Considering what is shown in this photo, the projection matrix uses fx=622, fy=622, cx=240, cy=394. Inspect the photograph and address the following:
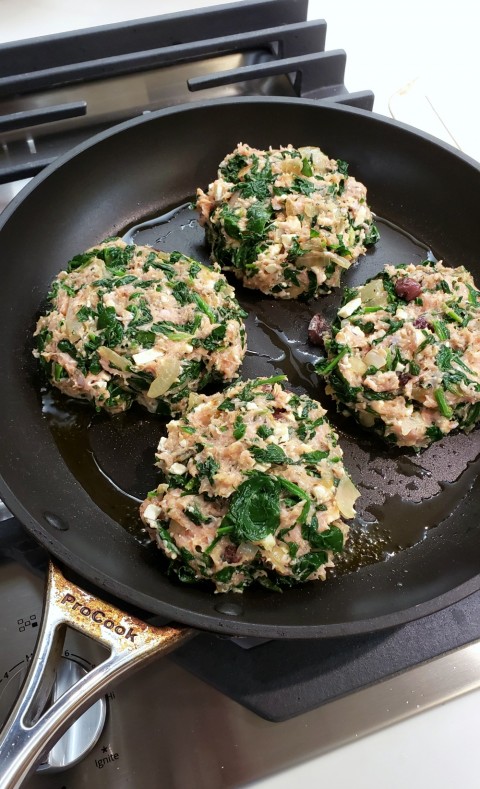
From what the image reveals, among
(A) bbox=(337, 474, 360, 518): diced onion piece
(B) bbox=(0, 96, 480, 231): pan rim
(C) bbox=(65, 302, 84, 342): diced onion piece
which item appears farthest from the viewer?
(B) bbox=(0, 96, 480, 231): pan rim

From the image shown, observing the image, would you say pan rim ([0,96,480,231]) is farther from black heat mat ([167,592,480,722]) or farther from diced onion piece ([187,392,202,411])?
black heat mat ([167,592,480,722])

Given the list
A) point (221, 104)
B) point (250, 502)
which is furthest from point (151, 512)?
point (221, 104)

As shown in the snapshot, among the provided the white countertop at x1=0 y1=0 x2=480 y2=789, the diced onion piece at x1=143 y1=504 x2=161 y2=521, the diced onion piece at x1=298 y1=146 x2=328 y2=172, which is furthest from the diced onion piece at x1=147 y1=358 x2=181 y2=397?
the white countertop at x1=0 y1=0 x2=480 y2=789

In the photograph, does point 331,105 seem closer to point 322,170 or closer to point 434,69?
point 322,170

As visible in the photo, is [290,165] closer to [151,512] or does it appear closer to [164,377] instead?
[164,377]

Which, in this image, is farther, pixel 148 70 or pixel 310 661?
pixel 148 70

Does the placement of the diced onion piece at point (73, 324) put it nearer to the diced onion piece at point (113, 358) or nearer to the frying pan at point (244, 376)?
the diced onion piece at point (113, 358)
